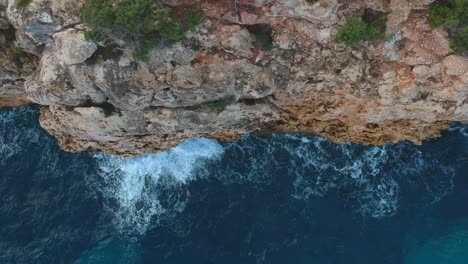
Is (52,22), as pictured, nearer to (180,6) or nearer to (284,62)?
(180,6)

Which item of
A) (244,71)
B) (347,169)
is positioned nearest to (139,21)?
(244,71)

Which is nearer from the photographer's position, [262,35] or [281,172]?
[262,35]

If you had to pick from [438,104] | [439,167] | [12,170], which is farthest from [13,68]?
[439,167]

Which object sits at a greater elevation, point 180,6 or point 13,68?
point 180,6

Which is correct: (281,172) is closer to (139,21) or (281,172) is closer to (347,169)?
(347,169)

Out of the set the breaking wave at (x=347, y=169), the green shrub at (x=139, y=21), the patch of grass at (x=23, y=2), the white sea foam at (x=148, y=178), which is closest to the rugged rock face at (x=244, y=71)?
the patch of grass at (x=23, y=2)

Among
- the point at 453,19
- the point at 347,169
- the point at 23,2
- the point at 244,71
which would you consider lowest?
the point at 347,169
